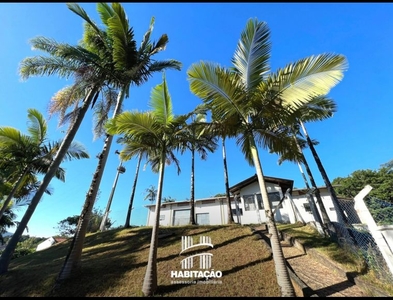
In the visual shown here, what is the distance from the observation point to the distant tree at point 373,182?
26.8m

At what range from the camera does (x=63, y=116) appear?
27.1 ft

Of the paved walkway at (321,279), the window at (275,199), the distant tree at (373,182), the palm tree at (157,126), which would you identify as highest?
the distant tree at (373,182)

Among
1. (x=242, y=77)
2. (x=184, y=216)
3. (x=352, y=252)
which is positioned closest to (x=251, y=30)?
(x=242, y=77)

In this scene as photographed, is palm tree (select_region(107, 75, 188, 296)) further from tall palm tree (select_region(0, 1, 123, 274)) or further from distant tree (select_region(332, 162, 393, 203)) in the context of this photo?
distant tree (select_region(332, 162, 393, 203))

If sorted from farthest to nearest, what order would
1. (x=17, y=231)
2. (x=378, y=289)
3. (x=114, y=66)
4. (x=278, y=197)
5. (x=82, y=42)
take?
(x=278, y=197) → (x=82, y=42) → (x=114, y=66) → (x=17, y=231) → (x=378, y=289)

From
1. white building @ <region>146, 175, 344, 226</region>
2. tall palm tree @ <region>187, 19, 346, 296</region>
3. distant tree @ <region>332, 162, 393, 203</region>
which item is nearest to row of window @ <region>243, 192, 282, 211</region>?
white building @ <region>146, 175, 344, 226</region>

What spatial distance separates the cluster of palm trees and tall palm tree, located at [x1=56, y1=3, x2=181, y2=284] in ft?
0.11

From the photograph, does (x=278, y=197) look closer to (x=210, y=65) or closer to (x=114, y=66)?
(x=210, y=65)

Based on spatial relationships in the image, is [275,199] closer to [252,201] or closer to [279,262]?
[252,201]

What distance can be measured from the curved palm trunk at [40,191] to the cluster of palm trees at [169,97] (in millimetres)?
36

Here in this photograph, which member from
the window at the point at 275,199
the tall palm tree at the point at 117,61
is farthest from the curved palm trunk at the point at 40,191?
the window at the point at 275,199

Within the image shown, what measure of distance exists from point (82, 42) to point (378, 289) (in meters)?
14.2

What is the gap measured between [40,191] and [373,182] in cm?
4356

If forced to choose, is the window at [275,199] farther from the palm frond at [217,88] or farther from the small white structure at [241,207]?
the palm frond at [217,88]
